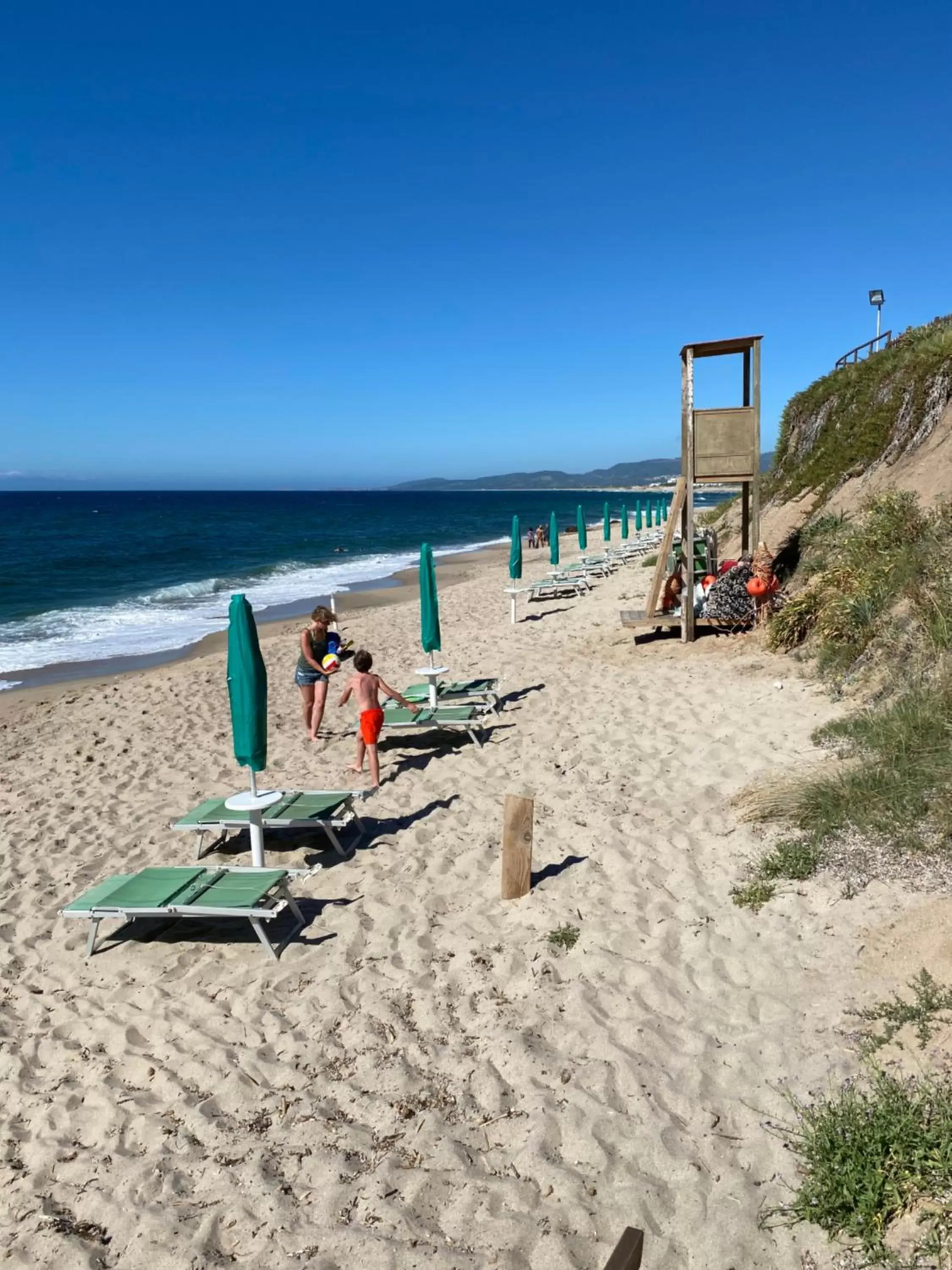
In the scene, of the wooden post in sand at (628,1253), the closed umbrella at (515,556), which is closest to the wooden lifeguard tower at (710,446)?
the closed umbrella at (515,556)

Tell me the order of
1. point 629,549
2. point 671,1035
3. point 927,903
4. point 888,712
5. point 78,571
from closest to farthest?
point 671,1035 < point 927,903 < point 888,712 < point 629,549 < point 78,571

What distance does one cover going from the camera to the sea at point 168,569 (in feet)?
60.3

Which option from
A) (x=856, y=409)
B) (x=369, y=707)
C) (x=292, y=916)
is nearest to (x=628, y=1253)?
(x=292, y=916)

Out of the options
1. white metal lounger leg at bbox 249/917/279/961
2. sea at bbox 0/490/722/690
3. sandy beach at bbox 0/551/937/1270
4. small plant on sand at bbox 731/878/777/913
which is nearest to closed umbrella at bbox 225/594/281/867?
white metal lounger leg at bbox 249/917/279/961

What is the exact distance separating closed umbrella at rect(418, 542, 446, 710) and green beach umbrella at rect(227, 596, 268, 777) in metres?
3.46

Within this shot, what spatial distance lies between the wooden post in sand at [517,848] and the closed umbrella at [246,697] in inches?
59.4

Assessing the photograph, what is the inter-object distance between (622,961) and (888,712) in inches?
128

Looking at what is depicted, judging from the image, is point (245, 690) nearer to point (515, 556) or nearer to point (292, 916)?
point (292, 916)

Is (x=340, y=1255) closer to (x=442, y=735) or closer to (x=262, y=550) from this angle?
(x=442, y=735)

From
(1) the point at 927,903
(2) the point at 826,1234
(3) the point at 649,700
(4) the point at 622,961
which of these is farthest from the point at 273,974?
(3) the point at 649,700

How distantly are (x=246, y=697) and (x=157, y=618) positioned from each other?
18.1m

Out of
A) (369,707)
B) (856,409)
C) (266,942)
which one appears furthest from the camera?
(856,409)

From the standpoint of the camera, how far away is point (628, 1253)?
6.36 ft

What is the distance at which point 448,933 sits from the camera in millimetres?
4934
